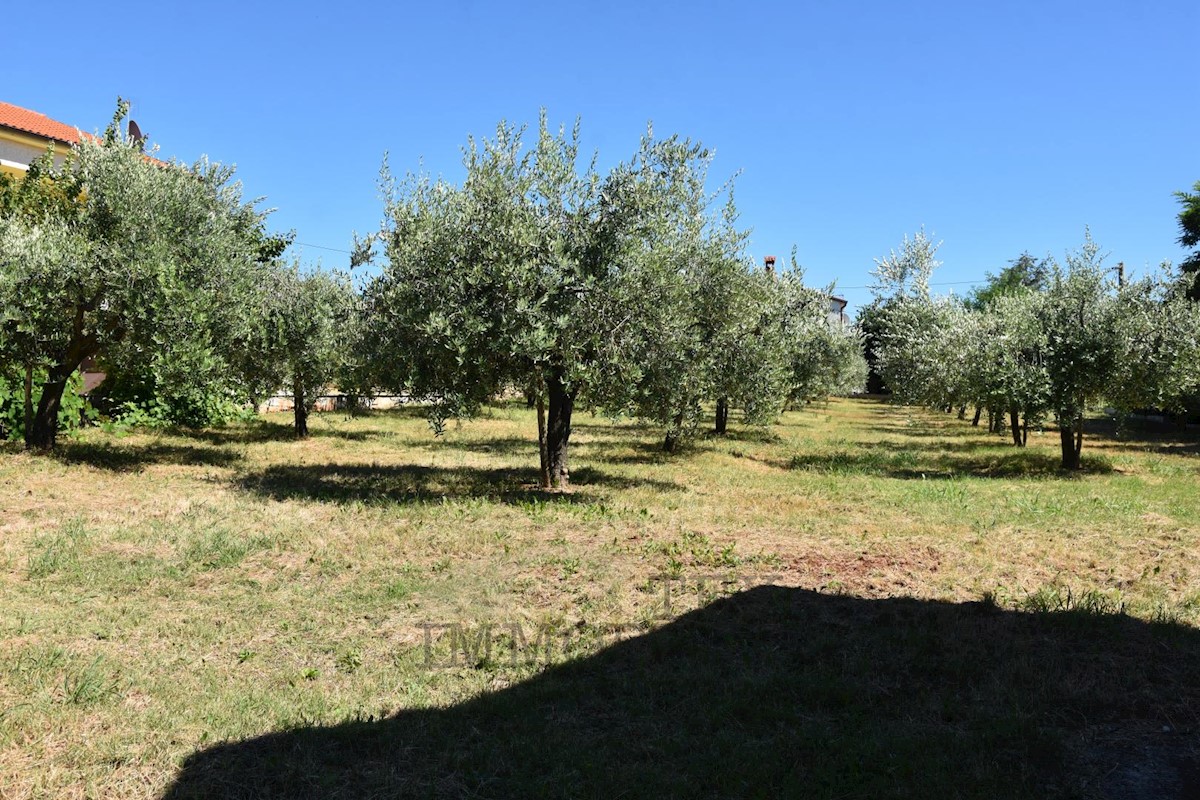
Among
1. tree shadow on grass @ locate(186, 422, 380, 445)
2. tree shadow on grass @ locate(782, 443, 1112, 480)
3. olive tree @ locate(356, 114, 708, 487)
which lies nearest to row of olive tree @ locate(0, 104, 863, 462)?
olive tree @ locate(356, 114, 708, 487)

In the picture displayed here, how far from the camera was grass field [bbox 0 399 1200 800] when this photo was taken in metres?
5.36

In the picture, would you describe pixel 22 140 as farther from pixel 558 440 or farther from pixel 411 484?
pixel 558 440

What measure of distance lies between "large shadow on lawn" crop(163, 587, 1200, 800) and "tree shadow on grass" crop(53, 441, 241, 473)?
1268cm

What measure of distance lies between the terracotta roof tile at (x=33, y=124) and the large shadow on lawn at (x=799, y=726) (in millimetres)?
41176

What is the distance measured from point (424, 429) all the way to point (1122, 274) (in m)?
22.0

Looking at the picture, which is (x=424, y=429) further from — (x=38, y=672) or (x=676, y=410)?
(x=38, y=672)

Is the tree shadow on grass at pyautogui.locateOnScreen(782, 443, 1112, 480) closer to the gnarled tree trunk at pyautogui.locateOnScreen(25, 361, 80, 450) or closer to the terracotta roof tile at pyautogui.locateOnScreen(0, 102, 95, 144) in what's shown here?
the gnarled tree trunk at pyautogui.locateOnScreen(25, 361, 80, 450)

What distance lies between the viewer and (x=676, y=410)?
16.2 m

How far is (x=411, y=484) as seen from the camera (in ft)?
53.4

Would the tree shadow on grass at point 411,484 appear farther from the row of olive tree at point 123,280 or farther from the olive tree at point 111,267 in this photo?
the olive tree at point 111,267

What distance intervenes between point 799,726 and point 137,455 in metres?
17.3

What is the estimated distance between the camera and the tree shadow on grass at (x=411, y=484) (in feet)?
48.4

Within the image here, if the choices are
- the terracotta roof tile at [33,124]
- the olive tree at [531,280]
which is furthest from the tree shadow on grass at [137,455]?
the terracotta roof tile at [33,124]

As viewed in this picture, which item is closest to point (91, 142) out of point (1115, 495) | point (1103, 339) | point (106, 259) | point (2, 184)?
point (106, 259)
